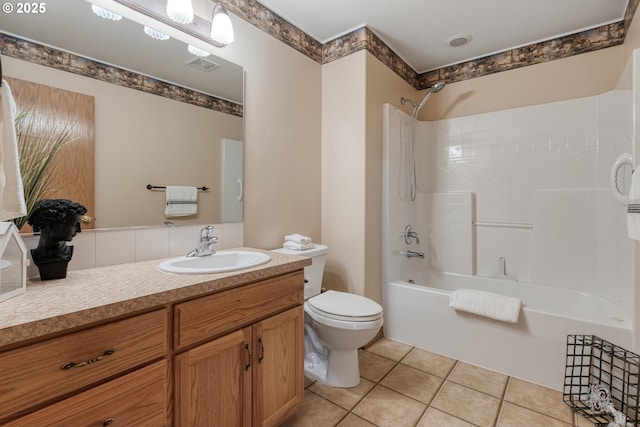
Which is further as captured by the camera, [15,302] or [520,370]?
[520,370]

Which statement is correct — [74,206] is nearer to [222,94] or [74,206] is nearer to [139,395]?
[139,395]

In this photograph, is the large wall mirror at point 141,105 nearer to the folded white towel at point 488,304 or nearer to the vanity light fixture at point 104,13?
the vanity light fixture at point 104,13

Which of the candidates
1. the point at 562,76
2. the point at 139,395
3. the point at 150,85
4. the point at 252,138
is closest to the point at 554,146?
the point at 562,76

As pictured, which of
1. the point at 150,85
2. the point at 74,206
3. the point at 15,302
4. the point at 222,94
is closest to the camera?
the point at 15,302

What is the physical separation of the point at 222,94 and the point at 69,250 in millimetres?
1158

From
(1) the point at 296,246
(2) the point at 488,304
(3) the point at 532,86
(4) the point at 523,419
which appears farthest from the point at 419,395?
(3) the point at 532,86

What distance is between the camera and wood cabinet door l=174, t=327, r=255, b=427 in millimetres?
1025

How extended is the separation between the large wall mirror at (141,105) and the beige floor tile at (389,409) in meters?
1.33

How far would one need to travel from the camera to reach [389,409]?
1.65 metres

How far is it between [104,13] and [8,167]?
2.95 ft

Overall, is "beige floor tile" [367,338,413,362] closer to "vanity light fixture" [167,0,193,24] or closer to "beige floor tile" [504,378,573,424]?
"beige floor tile" [504,378,573,424]

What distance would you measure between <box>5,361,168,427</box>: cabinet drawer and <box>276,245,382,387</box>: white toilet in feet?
3.18

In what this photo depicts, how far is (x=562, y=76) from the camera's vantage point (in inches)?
98.8

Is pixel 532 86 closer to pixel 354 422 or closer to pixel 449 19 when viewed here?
pixel 449 19
